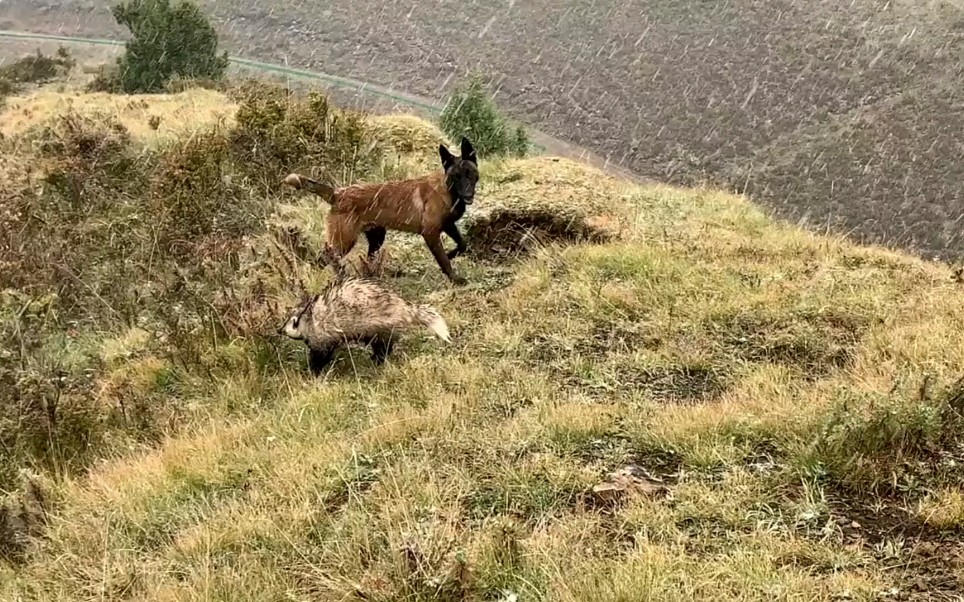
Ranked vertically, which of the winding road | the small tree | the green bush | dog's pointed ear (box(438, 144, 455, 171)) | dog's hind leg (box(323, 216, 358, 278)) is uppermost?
dog's pointed ear (box(438, 144, 455, 171))

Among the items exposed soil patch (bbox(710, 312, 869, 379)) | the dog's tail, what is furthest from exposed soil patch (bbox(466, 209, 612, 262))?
exposed soil patch (bbox(710, 312, 869, 379))

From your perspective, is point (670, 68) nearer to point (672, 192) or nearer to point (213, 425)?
point (672, 192)

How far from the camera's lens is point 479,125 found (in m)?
15.0

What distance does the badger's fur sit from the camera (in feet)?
16.3

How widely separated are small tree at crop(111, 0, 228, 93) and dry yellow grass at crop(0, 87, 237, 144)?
4.22 metres

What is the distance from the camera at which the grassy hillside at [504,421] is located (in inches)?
116

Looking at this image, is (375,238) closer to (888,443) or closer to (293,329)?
(293,329)

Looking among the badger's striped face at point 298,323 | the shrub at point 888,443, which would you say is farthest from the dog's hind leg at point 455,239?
the shrub at point 888,443

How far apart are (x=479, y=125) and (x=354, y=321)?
34.8ft

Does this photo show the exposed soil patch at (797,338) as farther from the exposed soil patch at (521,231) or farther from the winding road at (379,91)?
the winding road at (379,91)

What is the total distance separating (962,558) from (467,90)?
14.8 m

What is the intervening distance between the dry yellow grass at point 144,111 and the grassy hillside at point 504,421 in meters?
4.92

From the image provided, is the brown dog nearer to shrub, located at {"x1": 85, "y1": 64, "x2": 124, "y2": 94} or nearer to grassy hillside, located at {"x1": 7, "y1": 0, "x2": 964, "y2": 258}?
grassy hillside, located at {"x1": 7, "y1": 0, "x2": 964, "y2": 258}

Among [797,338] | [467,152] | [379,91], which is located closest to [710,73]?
[379,91]
